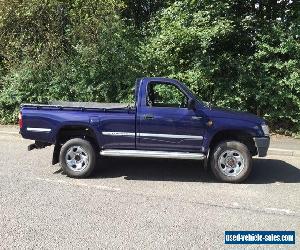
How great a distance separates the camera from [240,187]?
7.25 metres

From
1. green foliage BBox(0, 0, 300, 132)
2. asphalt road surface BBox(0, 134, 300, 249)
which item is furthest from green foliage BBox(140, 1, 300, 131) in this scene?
asphalt road surface BBox(0, 134, 300, 249)

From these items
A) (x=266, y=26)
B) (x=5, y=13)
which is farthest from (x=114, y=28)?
(x=266, y=26)

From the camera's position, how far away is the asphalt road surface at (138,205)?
16.4ft

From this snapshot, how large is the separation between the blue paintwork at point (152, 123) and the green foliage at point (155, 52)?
4.39 m

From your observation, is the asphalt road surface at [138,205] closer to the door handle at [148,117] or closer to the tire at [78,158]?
the tire at [78,158]

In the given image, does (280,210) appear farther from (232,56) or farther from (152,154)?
(232,56)

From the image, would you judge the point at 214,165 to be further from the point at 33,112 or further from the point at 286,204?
the point at 33,112

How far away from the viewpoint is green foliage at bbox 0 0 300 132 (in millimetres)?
11734

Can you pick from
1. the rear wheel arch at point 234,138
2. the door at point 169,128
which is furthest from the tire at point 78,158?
the rear wheel arch at point 234,138

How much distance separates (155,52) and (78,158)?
554 cm

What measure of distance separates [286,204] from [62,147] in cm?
402

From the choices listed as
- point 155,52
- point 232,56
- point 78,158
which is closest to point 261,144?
point 78,158

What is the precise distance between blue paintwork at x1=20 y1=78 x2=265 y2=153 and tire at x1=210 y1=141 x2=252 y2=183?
26cm

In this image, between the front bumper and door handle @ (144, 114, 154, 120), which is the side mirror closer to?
door handle @ (144, 114, 154, 120)
